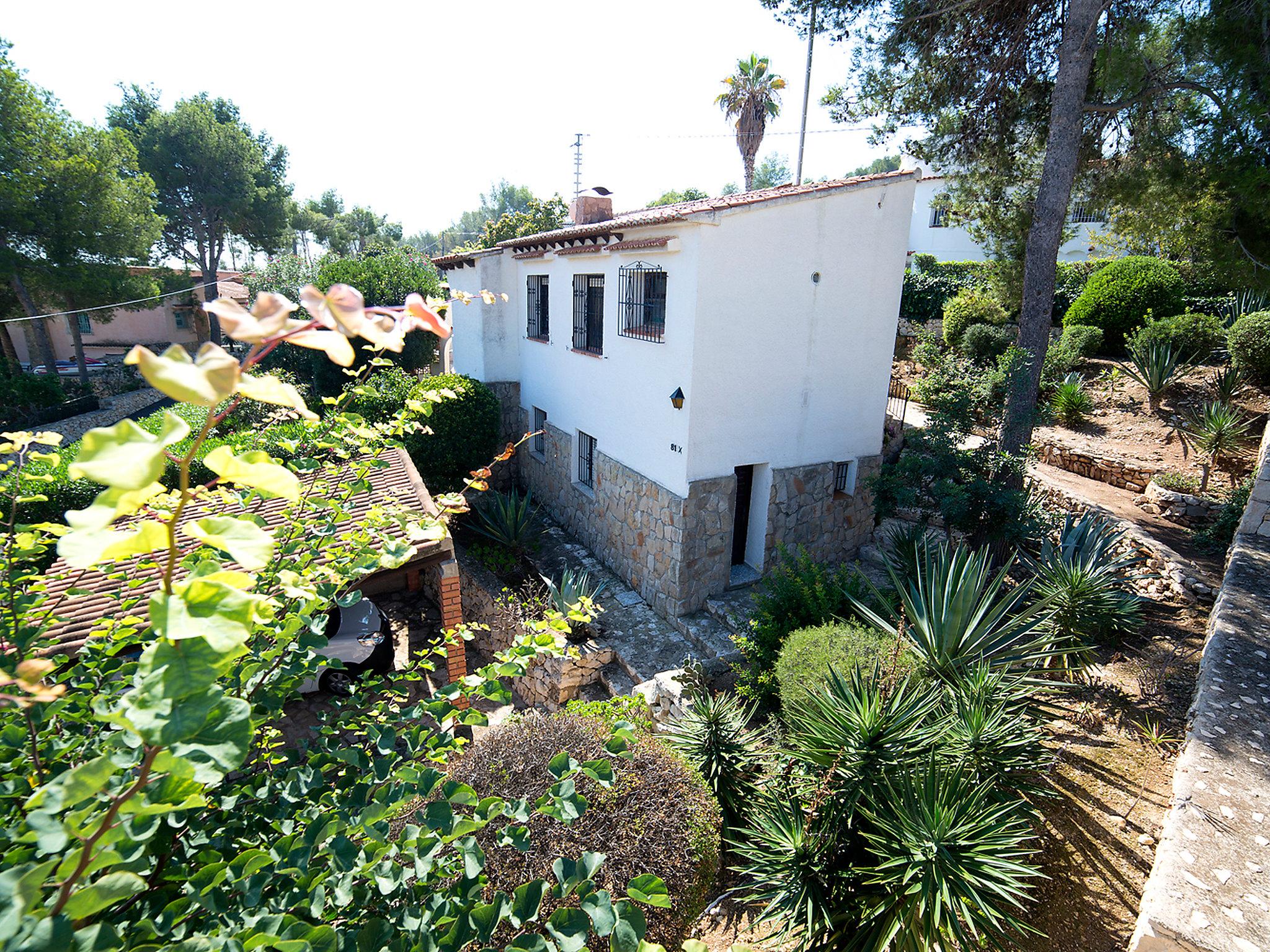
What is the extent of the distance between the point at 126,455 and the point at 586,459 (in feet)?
40.2

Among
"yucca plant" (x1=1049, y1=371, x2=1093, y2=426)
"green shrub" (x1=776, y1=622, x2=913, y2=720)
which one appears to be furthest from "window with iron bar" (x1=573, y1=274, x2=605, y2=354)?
"yucca plant" (x1=1049, y1=371, x2=1093, y2=426)

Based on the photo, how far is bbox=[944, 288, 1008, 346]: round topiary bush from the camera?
701 inches

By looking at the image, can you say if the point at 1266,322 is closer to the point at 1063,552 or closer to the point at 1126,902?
the point at 1063,552

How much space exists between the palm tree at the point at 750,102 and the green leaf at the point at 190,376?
28.9m

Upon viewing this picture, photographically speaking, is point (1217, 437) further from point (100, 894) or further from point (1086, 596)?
point (100, 894)

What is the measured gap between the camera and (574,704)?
616 centimetres

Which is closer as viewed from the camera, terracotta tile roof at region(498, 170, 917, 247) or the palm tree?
terracotta tile roof at region(498, 170, 917, 247)

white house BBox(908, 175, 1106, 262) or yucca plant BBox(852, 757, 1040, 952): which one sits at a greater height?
white house BBox(908, 175, 1106, 262)

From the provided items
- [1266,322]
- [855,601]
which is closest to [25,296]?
[855,601]

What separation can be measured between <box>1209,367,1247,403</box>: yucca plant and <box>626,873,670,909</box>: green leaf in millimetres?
14916

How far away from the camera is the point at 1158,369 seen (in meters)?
13.2

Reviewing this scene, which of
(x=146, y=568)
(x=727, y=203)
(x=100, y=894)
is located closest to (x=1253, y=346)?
(x=727, y=203)

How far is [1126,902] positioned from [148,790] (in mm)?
6226

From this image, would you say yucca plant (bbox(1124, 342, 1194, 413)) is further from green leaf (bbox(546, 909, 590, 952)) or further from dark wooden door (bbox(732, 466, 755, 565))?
green leaf (bbox(546, 909, 590, 952))
